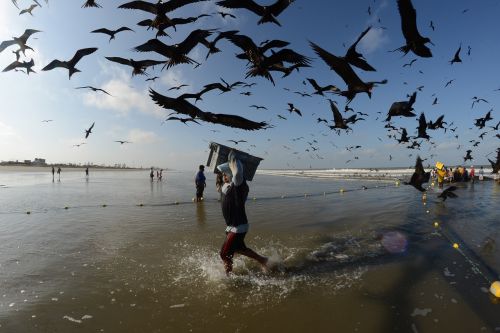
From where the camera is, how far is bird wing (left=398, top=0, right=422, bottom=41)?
180 inches

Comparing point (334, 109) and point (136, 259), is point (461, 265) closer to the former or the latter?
point (334, 109)

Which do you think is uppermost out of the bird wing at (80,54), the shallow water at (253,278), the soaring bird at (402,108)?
the bird wing at (80,54)

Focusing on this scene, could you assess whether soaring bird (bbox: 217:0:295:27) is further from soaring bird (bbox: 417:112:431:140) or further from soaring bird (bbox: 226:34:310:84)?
soaring bird (bbox: 417:112:431:140)

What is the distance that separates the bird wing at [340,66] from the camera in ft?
14.6

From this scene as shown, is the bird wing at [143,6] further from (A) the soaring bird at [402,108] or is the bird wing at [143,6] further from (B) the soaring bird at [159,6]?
(A) the soaring bird at [402,108]

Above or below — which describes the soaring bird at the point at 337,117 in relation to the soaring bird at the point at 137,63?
below

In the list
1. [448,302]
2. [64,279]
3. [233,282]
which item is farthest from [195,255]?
[448,302]

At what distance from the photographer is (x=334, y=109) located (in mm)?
6430

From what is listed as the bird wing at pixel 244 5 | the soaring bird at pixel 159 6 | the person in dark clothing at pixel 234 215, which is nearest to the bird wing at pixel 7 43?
A: the soaring bird at pixel 159 6

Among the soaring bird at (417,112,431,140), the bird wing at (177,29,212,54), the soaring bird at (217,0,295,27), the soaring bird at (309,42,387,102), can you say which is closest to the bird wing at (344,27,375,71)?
the soaring bird at (309,42,387,102)

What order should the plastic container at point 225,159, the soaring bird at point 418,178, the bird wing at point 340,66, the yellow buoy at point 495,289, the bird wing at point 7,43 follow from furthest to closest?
the plastic container at point 225,159, the soaring bird at point 418,178, the bird wing at point 7,43, the yellow buoy at point 495,289, the bird wing at point 340,66

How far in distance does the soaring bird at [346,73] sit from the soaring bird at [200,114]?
1244 mm

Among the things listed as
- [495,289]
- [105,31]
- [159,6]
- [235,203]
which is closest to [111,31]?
[105,31]

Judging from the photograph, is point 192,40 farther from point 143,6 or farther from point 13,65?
point 13,65
